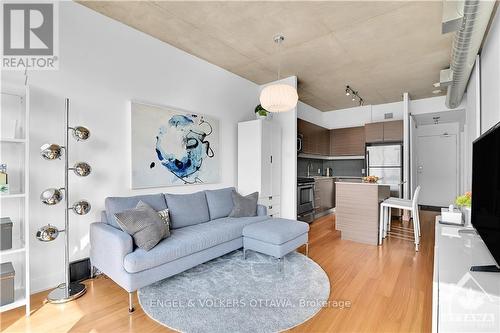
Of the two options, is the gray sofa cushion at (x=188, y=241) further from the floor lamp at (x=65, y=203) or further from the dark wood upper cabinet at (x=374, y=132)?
the dark wood upper cabinet at (x=374, y=132)

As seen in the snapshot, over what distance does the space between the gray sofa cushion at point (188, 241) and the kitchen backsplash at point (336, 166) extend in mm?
3097

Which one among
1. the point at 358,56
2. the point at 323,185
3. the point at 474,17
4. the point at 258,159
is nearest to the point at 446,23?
the point at 474,17

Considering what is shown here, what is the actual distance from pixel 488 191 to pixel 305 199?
3463mm

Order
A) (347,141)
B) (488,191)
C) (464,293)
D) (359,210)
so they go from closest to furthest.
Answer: (464,293)
(488,191)
(359,210)
(347,141)

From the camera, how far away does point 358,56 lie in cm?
356

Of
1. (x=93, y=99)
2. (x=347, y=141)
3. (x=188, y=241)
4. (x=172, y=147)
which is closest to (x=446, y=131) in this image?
(x=347, y=141)

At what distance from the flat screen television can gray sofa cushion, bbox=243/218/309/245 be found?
159 cm

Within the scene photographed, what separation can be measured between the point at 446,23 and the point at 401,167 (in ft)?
12.3

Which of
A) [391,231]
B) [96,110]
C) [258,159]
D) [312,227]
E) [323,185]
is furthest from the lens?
[323,185]

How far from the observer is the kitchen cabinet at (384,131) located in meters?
5.34

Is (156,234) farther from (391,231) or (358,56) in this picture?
(391,231)

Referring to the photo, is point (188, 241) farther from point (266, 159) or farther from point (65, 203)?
point (266, 159)

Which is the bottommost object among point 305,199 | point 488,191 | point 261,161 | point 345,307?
point 345,307

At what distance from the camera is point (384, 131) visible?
5.52 metres
